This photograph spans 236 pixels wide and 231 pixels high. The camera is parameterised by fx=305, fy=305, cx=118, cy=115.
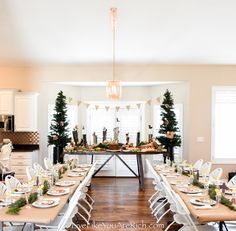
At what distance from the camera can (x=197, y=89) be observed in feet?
27.7

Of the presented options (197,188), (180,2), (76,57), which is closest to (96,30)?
(76,57)

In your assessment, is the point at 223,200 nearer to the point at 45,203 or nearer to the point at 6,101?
the point at 45,203

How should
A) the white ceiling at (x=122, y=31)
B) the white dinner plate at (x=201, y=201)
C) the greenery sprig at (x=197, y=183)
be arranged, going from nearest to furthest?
1. the white dinner plate at (x=201, y=201)
2. the greenery sprig at (x=197, y=183)
3. the white ceiling at (x=122, y=31)

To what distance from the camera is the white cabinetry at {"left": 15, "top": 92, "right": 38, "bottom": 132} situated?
27.2ft

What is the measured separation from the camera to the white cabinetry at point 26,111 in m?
8.30

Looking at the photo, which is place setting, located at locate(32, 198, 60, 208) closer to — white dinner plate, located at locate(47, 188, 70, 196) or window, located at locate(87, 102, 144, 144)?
white dinner plate, located at locate(47, 188, 70, 196)

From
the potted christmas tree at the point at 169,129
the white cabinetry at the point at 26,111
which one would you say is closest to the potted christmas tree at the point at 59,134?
the white cabinetry at the point at 26,111

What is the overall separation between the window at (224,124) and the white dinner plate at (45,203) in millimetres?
5804

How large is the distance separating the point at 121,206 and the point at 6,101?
167 inches

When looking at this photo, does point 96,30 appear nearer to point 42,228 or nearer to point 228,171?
point 42,228

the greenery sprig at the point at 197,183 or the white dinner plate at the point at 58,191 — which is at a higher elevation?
the greenery sprig at the point at 197,183

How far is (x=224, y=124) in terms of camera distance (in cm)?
859

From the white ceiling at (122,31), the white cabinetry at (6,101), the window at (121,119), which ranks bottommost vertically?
the window at (121,119)

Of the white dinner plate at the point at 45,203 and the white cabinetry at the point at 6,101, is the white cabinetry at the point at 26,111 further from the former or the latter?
the white dinner plate at the point at 45,203
